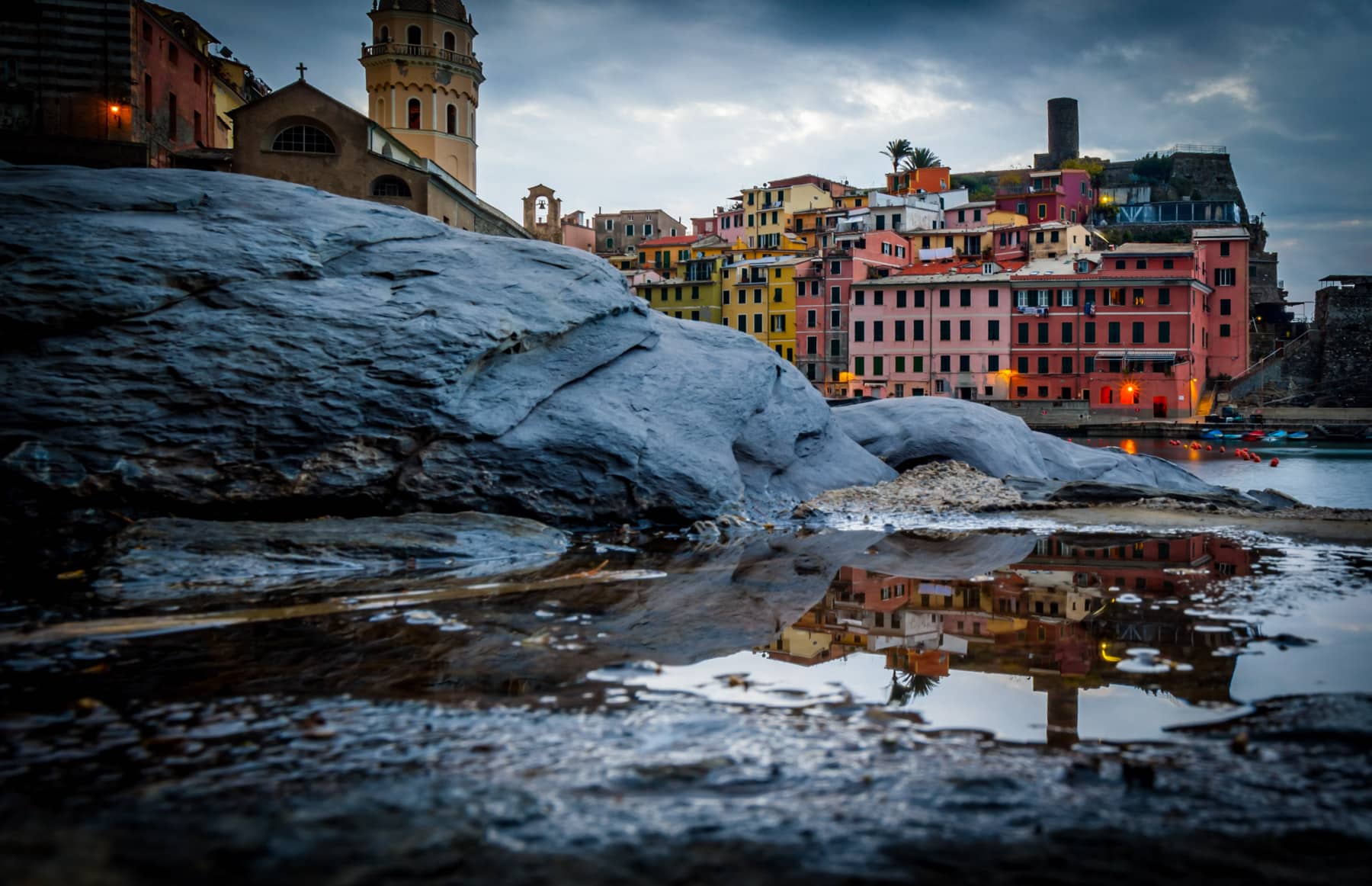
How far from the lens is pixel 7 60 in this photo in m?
30.9

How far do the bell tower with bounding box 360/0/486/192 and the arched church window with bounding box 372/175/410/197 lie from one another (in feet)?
53.8

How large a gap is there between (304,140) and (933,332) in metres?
40.4

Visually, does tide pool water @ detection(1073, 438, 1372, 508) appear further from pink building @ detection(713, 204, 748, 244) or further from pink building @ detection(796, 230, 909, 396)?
pink building @ detection(713, 204, 748, 244)

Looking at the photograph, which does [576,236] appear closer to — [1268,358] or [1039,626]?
[1268,358]

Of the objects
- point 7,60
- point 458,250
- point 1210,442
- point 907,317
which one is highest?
point 7,60

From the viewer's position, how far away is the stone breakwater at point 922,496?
11227 mm

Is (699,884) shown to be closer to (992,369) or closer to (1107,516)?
(1107,516)

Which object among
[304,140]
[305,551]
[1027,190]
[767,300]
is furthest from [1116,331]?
[305,551]

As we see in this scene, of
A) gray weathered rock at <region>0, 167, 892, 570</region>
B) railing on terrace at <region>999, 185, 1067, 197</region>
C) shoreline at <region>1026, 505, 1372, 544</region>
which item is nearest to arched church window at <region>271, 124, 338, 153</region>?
Answer: gray weathered rock at <region>0, 167, 892, 570</region>

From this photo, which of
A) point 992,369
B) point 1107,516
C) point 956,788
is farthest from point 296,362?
point 992,369

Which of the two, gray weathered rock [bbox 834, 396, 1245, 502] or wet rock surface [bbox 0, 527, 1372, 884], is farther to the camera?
gray weathered rock [bbox 834, 396, 1245, 502]

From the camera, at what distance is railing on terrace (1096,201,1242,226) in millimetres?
87062

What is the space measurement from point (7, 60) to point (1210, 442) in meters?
51.7

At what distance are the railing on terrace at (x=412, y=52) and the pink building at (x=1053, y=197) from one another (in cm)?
4512
